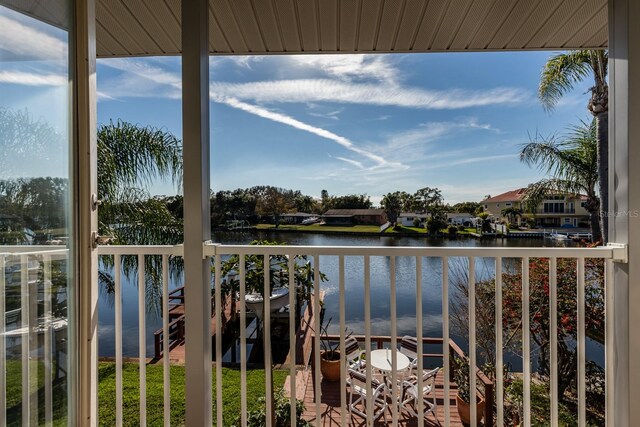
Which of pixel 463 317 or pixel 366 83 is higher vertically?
pixel 366 83

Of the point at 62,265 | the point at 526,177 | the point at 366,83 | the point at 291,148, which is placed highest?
the point at 366,83

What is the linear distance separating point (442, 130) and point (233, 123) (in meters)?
3.12

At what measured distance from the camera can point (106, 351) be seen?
2.68 m

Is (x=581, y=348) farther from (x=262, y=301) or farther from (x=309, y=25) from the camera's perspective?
(x=309, y=25)

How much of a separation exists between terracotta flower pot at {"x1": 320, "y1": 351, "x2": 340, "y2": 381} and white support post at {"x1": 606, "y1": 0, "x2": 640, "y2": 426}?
250cm

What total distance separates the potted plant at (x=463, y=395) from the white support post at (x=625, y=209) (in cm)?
160

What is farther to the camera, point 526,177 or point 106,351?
point 526,177

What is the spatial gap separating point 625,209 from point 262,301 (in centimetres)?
265

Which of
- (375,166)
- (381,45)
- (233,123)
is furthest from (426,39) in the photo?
(233,123)

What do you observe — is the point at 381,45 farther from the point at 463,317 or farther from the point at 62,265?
the point at 463,317

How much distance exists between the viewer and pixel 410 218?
277 cm

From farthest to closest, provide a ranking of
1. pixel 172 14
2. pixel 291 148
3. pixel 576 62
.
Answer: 1. pixel 291 148
2. pixel 576 62
3. pixel 172 14

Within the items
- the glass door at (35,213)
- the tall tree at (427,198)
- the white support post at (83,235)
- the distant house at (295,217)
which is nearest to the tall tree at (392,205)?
the tall tree at (427,198)

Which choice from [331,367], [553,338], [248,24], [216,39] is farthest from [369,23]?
[331,367]
